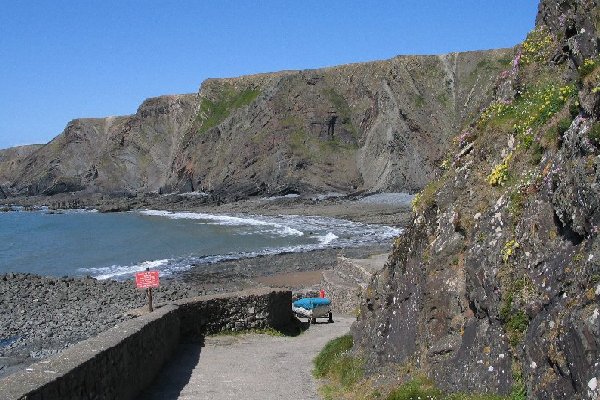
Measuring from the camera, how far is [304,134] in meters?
118

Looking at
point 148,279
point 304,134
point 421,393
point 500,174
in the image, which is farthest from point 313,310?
point 304,134

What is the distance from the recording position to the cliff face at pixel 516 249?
19.6 feet

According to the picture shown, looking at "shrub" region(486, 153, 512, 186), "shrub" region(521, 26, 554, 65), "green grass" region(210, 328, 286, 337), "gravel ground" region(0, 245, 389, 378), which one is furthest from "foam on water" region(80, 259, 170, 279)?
"shrub" region(486, 153, 512, 186)

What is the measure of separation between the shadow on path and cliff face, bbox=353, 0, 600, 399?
3273mm

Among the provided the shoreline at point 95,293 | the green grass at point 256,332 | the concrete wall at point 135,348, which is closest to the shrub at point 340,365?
the concrete wall at point 135,348

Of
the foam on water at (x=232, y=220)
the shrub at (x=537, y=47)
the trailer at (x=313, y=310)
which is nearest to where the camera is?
the shrub at (x=537, y=47)

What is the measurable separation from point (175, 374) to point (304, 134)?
353 feet

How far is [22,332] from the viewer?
2506 cm

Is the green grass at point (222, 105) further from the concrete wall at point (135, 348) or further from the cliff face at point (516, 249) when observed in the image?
the cliff face at point (516, 249)

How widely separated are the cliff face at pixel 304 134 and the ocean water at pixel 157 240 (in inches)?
1015

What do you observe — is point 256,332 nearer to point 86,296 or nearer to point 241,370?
point 241,370

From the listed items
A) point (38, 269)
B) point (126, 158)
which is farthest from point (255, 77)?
point (38, 269)

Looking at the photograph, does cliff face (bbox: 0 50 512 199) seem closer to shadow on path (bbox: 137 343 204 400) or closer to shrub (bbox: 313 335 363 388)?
shrub (bbox: 313 335 363 388)

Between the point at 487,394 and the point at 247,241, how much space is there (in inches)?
2122
